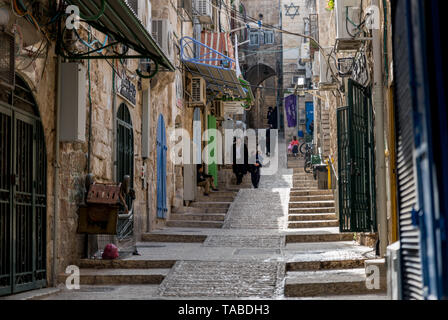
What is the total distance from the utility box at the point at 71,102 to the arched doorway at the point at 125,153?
3020mm

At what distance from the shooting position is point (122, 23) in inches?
346

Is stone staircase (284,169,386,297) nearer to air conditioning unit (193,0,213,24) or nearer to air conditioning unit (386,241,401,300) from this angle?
air conditioning unit (386,241,401,300)

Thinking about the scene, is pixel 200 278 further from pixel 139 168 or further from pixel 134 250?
pixel 139 168

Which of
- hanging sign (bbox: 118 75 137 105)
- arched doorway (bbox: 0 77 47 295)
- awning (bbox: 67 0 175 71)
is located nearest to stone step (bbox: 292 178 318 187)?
hanging sign (bbox: 118 75 137 105)

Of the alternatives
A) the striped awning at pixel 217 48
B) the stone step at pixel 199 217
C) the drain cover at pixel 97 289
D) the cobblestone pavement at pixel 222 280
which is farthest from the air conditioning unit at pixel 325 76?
the drain cover at pixel 97 289

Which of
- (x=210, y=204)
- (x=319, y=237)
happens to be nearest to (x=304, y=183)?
(x=210, y=204)

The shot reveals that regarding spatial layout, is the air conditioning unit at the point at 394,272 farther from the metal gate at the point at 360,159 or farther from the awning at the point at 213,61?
the awning at the point at 213,61

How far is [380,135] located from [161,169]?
285 inches

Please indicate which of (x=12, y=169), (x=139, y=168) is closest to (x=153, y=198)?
(x=139, y=168)

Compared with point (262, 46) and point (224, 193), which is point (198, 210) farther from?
point (262, 46)

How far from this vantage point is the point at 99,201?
32.7 feet

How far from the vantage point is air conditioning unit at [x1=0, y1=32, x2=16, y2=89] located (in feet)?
23.4

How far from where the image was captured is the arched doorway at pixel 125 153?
12312 mm
